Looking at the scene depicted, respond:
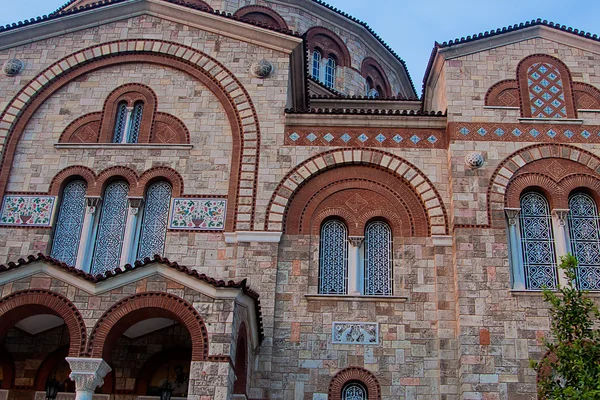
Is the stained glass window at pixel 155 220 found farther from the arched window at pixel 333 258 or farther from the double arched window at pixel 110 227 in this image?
the arched window at pixel 333 258

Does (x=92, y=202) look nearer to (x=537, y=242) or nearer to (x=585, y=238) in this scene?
(x=537, y=242)

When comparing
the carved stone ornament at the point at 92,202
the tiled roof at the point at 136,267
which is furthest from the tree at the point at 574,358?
the carved stone ornament at the point at 92,202

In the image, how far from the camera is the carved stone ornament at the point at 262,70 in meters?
18.7

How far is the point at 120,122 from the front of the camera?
61.7 feet

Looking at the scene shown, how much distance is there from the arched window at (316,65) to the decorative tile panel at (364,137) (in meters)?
8.32

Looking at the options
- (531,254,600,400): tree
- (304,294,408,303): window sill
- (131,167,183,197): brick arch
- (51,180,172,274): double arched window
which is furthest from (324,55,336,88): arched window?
(531,254,600,400): tree

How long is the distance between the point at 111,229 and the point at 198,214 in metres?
2.03

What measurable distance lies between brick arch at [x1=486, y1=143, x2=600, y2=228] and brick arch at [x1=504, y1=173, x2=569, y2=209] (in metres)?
0.14

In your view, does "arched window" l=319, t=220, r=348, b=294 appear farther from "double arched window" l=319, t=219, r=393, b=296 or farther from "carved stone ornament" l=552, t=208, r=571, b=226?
"carved stone ornament" l=552, t=208, r=571, b=226

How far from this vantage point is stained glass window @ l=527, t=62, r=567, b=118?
58.8 feet

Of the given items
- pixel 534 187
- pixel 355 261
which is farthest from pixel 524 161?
pixel 355 261

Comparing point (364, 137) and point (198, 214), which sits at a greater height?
point (364, 137)

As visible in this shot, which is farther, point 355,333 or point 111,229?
point 111,229

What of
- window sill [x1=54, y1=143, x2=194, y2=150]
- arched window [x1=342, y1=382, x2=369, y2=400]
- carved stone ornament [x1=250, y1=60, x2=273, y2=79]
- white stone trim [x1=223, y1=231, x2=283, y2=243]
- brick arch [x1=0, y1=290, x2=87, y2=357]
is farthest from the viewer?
carved stone ornament [x1=250, y1=60, x2=273, y2=79]
